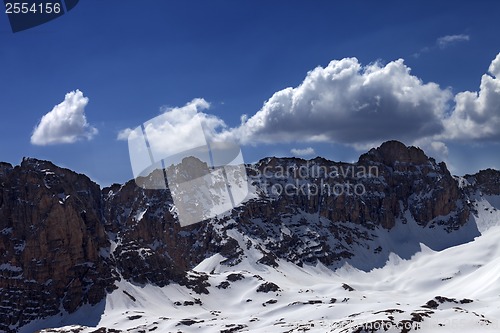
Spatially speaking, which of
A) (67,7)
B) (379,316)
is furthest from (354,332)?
(67,7)

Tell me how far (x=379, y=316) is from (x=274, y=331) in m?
53.0

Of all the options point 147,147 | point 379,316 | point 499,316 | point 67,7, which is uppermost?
point 67,7

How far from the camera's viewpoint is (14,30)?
74375 mm

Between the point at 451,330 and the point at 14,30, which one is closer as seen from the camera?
the point at 14,30

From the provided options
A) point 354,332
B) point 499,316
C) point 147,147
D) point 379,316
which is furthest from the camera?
point 499,316

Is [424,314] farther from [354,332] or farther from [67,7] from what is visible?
[67,7]

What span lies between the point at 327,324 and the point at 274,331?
58.7 ft

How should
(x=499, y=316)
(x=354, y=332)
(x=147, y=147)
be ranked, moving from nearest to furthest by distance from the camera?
(x=147, y=147), (x=354, y=332), (x=499, y=316)

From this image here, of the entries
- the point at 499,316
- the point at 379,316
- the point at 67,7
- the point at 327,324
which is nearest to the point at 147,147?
the point at 67,7

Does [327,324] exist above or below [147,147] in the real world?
below

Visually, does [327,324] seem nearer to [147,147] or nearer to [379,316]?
[379,316]

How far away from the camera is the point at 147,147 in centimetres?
11738

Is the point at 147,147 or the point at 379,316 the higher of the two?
the point at 147,147

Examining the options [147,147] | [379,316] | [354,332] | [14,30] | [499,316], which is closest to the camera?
[14,30]
